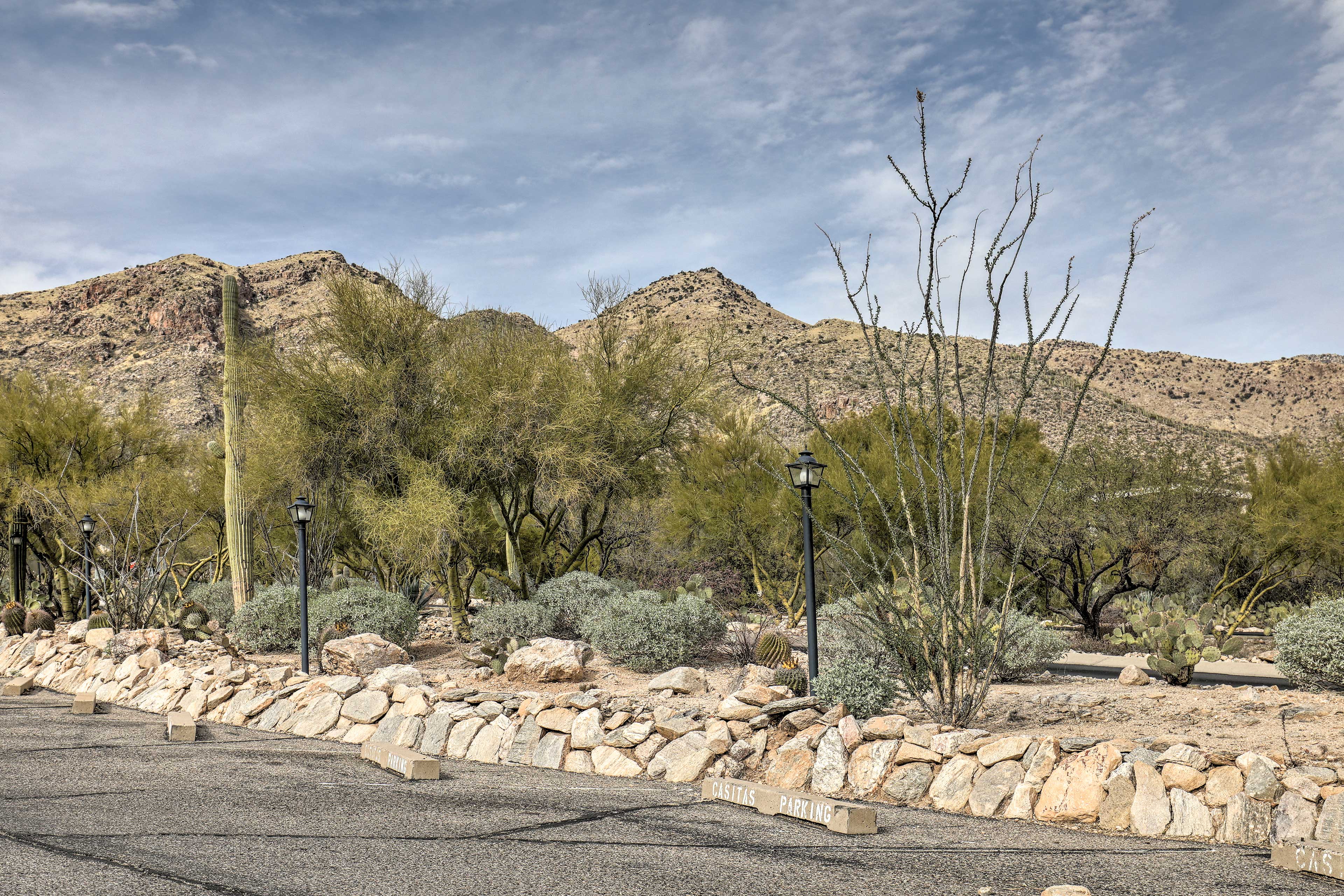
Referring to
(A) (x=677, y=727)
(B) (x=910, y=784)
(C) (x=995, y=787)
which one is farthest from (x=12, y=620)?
(C) (x=995, y=787)

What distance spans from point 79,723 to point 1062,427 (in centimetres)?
4769

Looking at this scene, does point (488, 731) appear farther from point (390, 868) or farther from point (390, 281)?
point (390, 281)

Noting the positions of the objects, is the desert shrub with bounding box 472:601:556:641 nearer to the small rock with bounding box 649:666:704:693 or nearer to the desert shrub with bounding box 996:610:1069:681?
the small rock with bounding box 649:666:704:693

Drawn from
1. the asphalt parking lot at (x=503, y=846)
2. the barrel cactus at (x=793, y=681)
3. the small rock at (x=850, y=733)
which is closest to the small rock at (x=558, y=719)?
the asphalt parking lot at (x=503, y=846)

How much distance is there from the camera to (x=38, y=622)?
20500 mm

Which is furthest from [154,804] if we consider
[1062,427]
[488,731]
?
[1062,427]

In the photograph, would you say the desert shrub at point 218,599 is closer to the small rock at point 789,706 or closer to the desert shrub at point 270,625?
the desert shrub at point 270,625

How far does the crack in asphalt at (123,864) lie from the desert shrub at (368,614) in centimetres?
909

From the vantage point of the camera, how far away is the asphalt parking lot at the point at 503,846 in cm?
471

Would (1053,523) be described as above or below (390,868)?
above

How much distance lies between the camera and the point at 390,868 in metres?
5.02

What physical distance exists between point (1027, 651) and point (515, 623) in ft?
25.1

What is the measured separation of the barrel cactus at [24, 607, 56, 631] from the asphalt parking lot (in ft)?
48.2

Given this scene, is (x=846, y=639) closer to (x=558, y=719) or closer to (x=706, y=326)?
(x=558, y=719)
